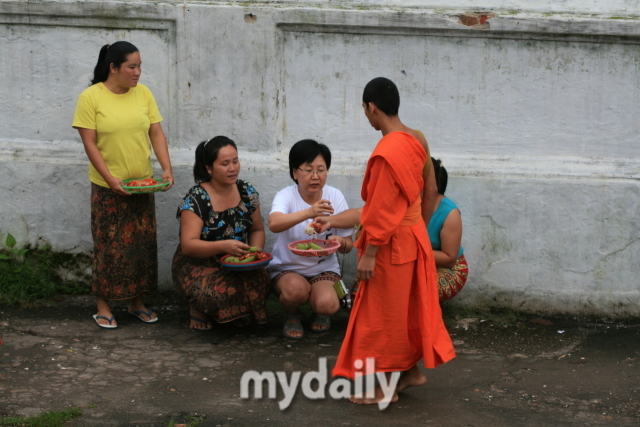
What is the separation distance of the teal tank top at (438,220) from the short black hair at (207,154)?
54.8 inches

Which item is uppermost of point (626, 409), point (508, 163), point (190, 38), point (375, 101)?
point (190, 38)

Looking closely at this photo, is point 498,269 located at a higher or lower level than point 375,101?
lower

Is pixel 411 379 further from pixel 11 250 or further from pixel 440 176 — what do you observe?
pixel 11 250

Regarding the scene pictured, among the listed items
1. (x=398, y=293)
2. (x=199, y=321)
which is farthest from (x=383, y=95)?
(x=199, y=321)

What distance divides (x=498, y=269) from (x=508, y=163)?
0.78m

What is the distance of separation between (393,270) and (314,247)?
0.97 meters

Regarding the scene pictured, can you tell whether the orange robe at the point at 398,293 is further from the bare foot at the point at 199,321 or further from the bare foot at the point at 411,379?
the bare foot at the point at 199,321

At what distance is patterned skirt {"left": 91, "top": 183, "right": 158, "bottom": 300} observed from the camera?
17.4ft

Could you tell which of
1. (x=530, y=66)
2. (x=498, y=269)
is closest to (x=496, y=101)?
(x=530, y=66)

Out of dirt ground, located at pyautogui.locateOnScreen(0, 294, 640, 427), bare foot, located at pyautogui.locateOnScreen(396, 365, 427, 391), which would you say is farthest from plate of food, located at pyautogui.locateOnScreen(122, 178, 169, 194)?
bare foot, located at pyautogui.locateOnScreen(396, 365, 427, 391)

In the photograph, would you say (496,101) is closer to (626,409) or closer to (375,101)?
(375,101)

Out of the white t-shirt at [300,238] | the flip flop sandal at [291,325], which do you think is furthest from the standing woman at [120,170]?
the flip flop sandal at [291,325]

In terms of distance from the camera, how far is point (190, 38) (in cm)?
571

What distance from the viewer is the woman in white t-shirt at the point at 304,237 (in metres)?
5.12
